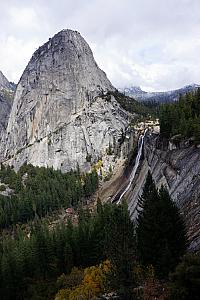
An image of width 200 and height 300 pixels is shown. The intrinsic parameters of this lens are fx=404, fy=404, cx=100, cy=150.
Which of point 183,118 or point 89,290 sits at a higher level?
point 183,118

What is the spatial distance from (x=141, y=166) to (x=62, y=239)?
2014 inches

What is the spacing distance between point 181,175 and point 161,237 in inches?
1418

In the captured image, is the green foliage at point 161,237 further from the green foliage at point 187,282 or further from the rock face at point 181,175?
the green foliage at point 187,282

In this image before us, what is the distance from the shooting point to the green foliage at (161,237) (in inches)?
1556

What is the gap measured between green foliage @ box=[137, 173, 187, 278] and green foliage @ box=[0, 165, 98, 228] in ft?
366

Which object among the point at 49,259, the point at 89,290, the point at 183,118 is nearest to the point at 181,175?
the point at 183,118

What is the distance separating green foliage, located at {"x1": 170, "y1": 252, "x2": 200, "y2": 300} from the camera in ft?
93.5

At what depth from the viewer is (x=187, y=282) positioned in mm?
29078

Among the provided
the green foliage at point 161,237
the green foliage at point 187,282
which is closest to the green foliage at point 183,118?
the green foliage at point 161,237

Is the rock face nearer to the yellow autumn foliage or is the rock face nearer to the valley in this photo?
the valley

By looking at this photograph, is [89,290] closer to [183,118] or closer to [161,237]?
[161,237]

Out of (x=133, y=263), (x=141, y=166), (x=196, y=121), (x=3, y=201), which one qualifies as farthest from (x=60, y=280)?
(x=3, y=201)

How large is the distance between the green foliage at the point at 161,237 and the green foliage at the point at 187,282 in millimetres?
9252

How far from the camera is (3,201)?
533ft
